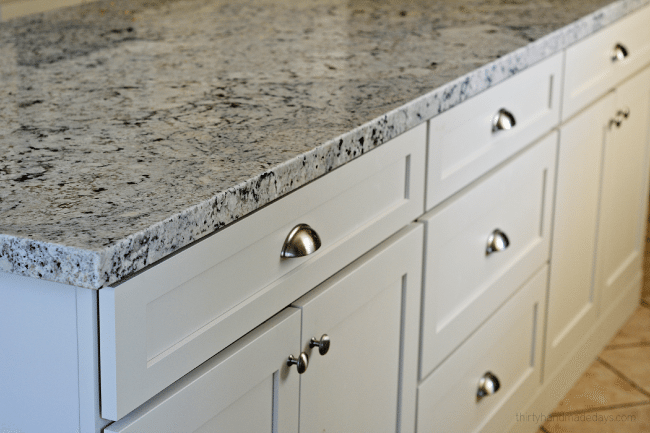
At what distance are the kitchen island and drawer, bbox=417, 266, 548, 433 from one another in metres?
0.04

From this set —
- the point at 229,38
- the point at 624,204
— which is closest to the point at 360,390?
the point at 229,38

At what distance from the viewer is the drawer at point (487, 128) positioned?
129 centimetres

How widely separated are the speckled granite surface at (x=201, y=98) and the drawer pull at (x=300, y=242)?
64 millimetres

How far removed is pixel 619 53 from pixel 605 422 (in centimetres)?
91

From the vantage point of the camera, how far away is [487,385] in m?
1.59

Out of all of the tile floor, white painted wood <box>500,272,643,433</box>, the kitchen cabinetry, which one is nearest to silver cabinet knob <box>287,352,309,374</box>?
the kitchen cabinetry

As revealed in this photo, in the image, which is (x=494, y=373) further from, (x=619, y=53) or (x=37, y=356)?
(x=37, y=356)

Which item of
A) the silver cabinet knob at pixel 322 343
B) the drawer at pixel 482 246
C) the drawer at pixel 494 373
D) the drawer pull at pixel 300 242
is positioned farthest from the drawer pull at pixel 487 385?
the drawer pull at pixel 300 242

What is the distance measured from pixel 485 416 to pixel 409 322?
46 cm

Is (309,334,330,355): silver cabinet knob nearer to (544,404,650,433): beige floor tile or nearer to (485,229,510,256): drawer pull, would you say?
(485,229,510,256): drawer pull

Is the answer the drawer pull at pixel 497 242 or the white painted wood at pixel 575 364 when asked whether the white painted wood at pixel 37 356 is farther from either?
the white painted wood at pixel 575 364

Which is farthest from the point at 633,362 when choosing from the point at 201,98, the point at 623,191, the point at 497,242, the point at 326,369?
the point at 201,98

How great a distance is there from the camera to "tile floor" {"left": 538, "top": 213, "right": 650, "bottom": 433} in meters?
2.02

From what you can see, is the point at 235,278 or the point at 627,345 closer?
the point at 235,278
